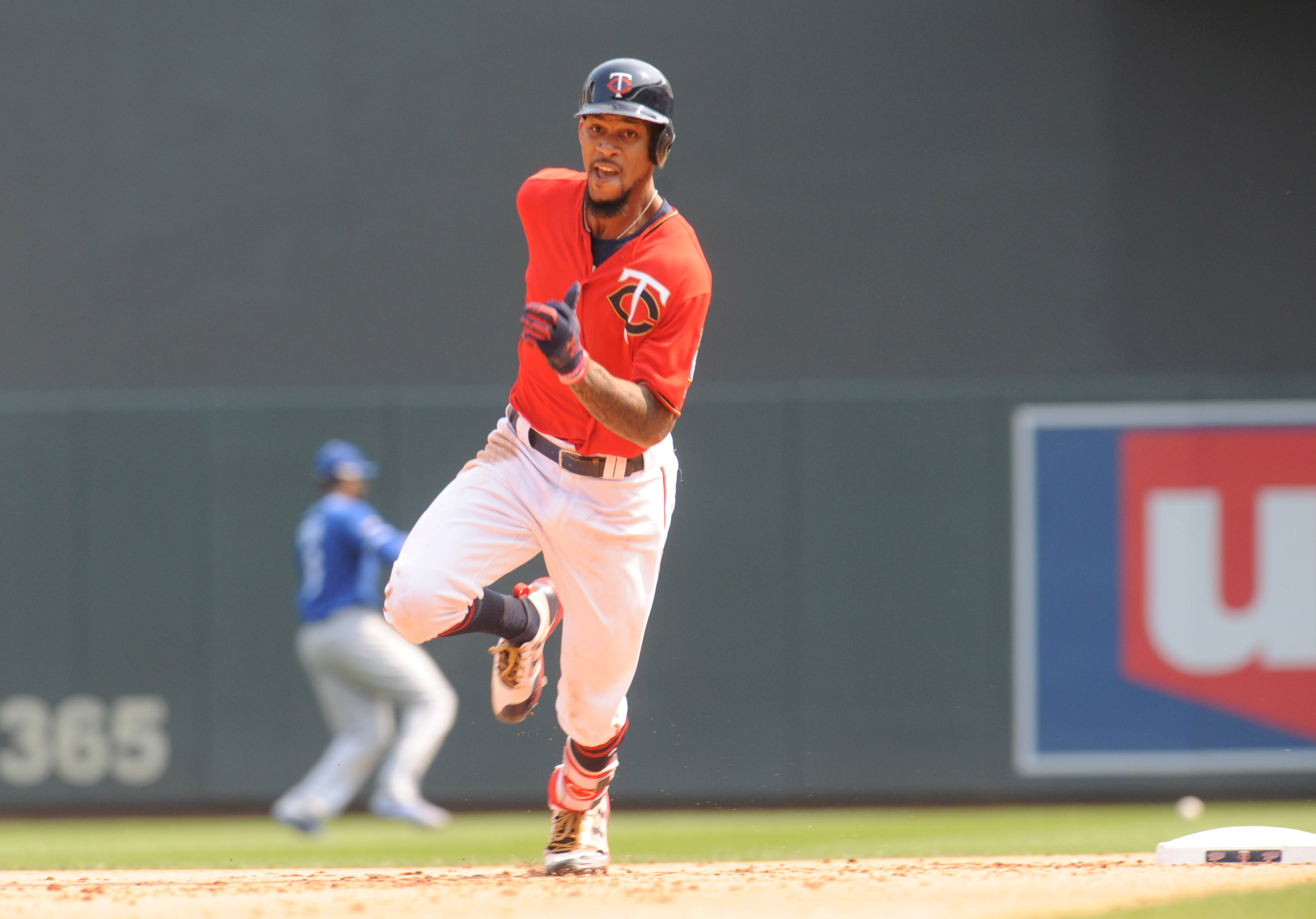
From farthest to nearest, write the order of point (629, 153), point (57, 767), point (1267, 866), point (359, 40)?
point (359, 40) → point (57, 767) → point (1267, 866) → point (629, 153)

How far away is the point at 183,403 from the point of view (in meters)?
8.52

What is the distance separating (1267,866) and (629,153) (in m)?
2.83

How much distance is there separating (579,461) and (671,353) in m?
0.42

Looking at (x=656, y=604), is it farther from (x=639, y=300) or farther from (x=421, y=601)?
(x=639, y=300)

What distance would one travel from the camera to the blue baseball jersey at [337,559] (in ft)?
24.5

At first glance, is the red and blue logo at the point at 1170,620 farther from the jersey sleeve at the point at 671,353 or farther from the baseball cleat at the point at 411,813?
the jersey sleeve at the point at 671,353

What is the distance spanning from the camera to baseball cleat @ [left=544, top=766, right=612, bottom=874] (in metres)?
4.57

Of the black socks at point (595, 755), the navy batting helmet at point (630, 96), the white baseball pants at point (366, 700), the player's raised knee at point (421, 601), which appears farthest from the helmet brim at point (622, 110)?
the white baseball pants at point (366, 700)

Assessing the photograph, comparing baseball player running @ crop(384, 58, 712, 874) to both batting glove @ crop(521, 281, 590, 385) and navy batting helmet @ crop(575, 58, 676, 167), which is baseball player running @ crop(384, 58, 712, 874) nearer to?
navy batting helmet @ crop(575, 58, 676, 167)

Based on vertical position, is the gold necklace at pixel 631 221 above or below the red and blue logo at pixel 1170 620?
above

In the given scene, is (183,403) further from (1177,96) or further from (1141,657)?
(1177,96)

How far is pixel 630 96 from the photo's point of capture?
4043 millimetres

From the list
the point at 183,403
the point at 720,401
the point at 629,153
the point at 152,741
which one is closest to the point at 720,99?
the point at 720,401

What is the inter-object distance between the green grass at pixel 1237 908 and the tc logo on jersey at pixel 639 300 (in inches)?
74.5
